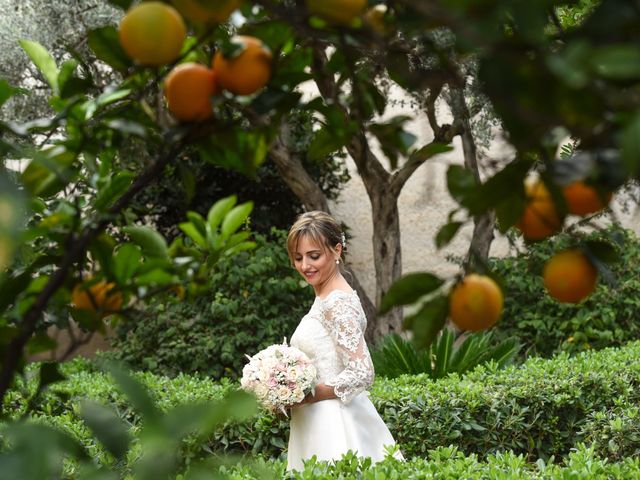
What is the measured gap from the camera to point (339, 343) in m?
4.21

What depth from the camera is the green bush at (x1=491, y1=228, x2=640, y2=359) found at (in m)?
8.34

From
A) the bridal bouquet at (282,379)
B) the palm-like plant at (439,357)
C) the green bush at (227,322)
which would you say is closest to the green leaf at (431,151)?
the bridal bouquet at (282,379)

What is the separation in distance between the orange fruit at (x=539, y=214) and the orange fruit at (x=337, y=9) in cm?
24

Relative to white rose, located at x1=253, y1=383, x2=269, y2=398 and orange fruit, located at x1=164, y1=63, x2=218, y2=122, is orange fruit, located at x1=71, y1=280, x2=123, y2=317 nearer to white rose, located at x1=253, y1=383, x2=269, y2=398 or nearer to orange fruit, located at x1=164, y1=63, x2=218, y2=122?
orange fruit, located at x1=164, y1=63, x2=218, y2=122

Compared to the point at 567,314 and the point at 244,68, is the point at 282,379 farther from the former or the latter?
the point at 567,314

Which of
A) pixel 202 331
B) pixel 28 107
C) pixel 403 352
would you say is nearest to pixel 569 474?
pixel 403 352

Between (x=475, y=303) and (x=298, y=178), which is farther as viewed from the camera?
(x=298, y=178)

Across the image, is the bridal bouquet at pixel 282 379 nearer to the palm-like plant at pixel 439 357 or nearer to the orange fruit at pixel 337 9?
the palm-like plant at pixel 439 357

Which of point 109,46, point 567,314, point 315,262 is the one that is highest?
point 109,46

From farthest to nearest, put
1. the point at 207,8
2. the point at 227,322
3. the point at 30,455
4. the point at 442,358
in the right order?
the point at 227,322 < the point at 442,358 < the point at 207,8 < the point at 30,455

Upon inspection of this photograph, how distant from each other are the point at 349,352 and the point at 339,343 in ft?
0.19

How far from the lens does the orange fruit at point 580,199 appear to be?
35.3 inches

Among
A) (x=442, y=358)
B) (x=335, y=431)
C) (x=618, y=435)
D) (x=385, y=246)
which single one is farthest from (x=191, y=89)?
(x=385, y=246)

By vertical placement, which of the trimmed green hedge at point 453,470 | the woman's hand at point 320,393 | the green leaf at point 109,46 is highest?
the green leaf at point 109,46
